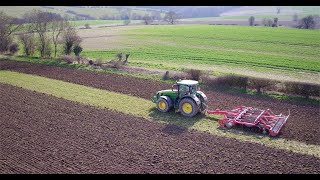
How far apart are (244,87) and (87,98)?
9.15 meters

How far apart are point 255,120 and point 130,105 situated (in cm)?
647

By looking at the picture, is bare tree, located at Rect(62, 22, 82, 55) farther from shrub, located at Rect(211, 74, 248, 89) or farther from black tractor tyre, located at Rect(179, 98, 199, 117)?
black tractor tyre, located at Rect(179, 98, 199, 117)

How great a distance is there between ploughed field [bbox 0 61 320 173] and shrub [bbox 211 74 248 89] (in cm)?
222

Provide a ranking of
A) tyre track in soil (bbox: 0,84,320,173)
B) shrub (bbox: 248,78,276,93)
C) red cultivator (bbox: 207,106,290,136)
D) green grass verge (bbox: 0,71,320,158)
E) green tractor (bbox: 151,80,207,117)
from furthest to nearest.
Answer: shrub (bbox: 248,78,276,93) → green tractor (bbox: 151,80,207,117) → red cultivator (bbox: 207,106,290,136) → green grass verge (bbox: 0,71,320,158) → tyre track in soil (bbox: 0,84,320,173)

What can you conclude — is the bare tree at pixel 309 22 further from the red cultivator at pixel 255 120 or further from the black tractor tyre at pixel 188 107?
the black tractor tyre at pixel 188 107

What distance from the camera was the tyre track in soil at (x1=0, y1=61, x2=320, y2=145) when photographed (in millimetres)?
13055

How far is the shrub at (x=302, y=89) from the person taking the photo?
17.0 m

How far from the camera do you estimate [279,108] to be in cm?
1588

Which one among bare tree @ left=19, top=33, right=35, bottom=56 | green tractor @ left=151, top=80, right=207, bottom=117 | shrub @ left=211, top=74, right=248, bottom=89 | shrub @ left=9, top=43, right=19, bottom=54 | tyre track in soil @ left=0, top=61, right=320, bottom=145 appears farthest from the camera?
shrub @ left=9, top=43, right=19, bottom=54

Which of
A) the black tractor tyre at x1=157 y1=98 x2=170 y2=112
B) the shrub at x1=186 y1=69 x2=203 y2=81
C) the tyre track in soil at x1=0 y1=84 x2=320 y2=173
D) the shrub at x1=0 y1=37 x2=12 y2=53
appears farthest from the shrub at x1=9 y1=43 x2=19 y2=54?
the black tractor tyre at x1=157 y1=98 x2=170 y2=112

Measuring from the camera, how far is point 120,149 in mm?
11125

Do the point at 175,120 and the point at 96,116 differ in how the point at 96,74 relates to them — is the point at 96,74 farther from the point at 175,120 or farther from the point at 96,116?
the point at 175,120

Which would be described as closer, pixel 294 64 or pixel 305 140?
pixel 305 140

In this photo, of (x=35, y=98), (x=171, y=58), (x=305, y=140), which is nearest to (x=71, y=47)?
(x=171, y=58)
